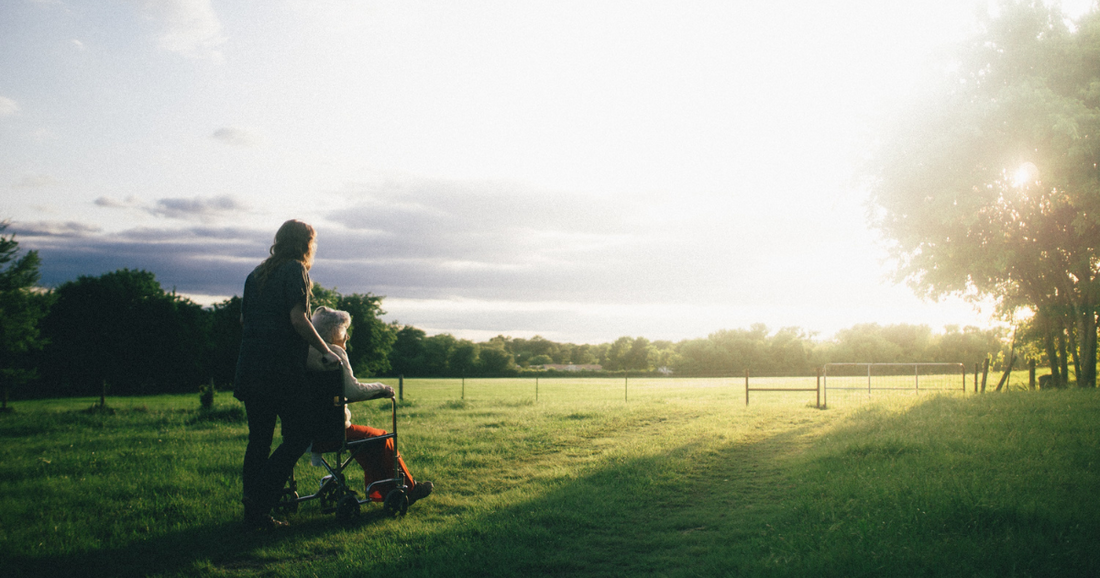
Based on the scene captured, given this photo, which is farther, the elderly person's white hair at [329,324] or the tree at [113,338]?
the tree at [113,338]

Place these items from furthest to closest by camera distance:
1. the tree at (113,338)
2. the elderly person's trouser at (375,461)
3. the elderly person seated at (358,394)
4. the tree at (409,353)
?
the tree at (409,353), the tree at (113,338), the elderly person's trouser at (375,461), the elderly person seated at (358,394)

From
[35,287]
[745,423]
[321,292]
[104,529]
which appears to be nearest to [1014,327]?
[745,423]

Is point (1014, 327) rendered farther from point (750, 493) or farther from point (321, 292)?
point (321, 292)

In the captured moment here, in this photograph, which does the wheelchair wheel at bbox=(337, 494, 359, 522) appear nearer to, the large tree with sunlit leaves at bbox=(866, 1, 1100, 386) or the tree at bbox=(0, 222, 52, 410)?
the large tree with sunlit leaves at bbox=(866, 1, 1100, 386)

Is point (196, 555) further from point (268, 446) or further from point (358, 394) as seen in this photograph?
point (358, 394)

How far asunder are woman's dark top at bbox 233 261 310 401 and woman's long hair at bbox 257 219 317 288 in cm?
10

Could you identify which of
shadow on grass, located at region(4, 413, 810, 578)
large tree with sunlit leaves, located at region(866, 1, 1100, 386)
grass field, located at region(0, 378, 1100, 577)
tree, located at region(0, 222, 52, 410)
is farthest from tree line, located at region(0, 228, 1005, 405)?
shadow on grass, located at region(4, 413, 810, 578)

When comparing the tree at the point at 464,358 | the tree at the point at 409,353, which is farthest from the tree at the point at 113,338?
the tree at the point at 464,358

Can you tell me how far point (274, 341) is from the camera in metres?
4.58

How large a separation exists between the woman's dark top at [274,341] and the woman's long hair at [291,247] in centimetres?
10

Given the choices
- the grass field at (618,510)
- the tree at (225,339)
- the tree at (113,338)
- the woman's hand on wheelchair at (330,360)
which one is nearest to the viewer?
the grass field at (618,510)

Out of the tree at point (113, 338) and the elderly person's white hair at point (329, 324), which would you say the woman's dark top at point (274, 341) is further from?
the tree at point (113, 338)

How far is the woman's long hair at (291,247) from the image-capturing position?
15.6 feet

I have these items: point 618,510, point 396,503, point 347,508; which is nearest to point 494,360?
point 618,510
